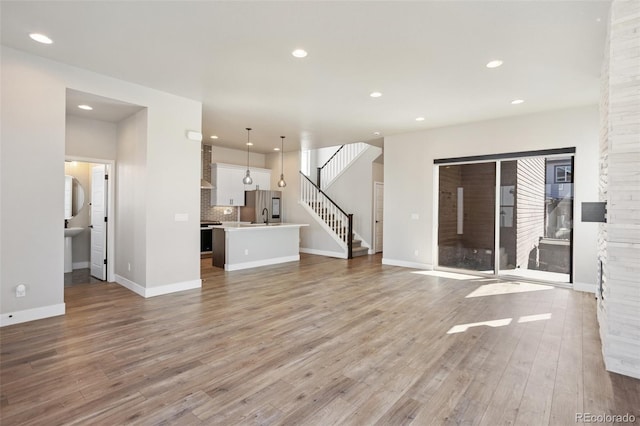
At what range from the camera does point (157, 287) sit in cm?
482

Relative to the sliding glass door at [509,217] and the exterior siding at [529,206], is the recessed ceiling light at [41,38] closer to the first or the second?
the sliding glass door at [509,217]

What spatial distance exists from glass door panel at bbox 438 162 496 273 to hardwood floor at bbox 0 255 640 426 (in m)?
1.80

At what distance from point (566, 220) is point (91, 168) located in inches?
361

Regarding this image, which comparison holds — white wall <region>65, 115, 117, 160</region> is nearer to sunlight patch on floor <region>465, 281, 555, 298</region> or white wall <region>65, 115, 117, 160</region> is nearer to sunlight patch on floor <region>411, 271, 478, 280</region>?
sunlight patch on floor <region>411, 271, 478, 280</region>

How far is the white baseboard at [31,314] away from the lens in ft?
11.7

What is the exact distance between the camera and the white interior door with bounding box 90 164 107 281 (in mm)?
5781

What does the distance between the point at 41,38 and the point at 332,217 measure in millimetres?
7225

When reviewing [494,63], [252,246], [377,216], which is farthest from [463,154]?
[252,246]

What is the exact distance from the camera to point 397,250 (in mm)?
7418

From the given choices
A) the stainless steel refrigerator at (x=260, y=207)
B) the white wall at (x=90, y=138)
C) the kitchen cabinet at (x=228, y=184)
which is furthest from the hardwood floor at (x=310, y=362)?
the stainless steel refrigerator at (x=260, y=207)

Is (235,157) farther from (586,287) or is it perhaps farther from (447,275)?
(586,287)

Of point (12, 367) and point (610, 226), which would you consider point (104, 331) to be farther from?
point (610, 226)

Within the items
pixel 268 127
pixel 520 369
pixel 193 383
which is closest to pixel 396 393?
pixel 520 369

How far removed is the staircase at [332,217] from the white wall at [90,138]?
519cm
